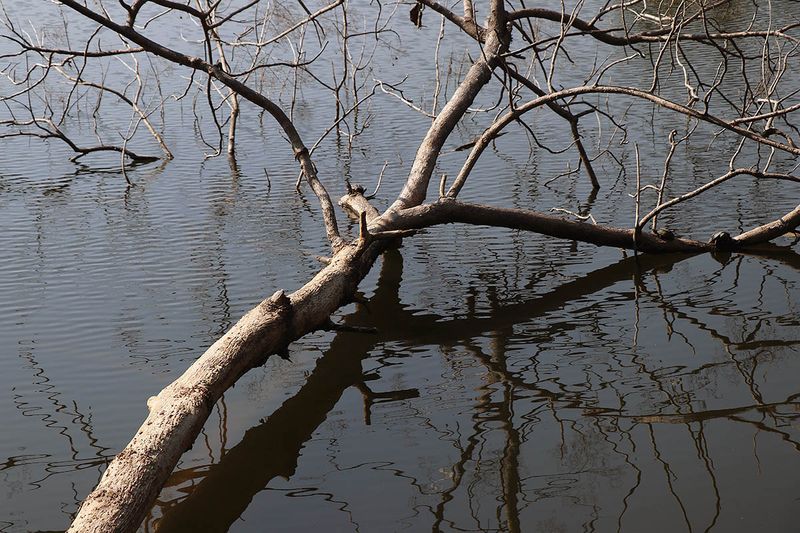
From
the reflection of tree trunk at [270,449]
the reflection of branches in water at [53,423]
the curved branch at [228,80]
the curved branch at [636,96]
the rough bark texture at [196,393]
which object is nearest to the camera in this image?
the rough bark texture at [196,393]

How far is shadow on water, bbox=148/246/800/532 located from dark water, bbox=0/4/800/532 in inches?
0.7

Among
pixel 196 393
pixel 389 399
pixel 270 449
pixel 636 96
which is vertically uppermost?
pixel 636 96

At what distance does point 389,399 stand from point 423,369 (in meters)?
0.50

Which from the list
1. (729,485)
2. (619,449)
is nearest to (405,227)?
(619,449)

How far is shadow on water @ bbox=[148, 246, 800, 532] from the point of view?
4578 millimetres

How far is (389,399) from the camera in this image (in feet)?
18.6

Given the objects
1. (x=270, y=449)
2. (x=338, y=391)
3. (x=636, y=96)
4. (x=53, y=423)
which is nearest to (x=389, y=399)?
(x=338, y=391)

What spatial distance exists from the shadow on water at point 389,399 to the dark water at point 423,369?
18 millimetres

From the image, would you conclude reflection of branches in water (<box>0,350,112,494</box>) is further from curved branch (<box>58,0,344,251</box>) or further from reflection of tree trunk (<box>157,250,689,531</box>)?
curved branch (<box>58,0,344,251</box>)

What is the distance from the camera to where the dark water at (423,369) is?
14.9 ft

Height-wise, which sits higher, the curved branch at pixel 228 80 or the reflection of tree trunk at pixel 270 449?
the curved branch at pixel 228 80

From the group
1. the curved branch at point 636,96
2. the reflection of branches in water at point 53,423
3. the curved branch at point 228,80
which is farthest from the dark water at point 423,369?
the curved branch at point 636,96

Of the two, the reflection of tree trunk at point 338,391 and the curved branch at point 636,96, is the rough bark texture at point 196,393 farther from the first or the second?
the curved branch at point 636,96

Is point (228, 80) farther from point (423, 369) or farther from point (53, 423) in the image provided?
point (53, 423)
